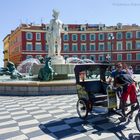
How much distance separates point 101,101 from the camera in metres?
7.98

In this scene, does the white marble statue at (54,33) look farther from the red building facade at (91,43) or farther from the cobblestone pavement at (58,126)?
the red building facade at (91,43)

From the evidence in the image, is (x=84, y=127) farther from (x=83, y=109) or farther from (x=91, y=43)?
(x=91, y=43)

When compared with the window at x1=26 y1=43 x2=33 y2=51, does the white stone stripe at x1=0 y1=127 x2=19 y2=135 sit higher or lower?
lower

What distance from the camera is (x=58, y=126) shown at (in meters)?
7.30

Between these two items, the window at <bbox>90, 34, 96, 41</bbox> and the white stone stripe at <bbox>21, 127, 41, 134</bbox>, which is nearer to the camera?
the white stone stripe at <bbox>21, 127, 41, 134</bbox>

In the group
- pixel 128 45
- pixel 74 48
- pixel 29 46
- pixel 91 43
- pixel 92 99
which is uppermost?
pixel 91 43

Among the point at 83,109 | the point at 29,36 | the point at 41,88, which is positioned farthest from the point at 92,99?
the point at 29,36

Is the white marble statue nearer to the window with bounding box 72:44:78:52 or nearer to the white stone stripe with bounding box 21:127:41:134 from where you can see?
the white stone stripe with bounding box 21:127:41:134

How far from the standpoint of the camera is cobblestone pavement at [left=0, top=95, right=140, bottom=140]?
21.0ft

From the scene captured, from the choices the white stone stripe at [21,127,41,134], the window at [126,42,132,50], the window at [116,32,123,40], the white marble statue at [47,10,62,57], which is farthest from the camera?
the window at [126,42,132,50]

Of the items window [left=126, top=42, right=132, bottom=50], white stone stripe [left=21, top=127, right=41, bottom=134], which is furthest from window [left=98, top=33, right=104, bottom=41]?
white stone stripe [left=21, top=127, right=41, bottom=134]

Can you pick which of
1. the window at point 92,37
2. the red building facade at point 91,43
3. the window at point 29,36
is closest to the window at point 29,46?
the red building facade at point 91,43

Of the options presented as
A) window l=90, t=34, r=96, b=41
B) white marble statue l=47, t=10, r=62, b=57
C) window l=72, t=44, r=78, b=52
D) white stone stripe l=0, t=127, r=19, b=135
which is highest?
window l=90, t=34, r=96, b=41

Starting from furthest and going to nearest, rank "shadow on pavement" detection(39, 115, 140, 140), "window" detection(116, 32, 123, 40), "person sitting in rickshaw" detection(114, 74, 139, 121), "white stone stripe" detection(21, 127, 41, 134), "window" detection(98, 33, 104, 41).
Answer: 1. "window" detection(98, 33, 104, 41)
2. "window" detection(116, 32, 123, 40)
3. "person sitting in rickshaw" detection(114, 74, 139, 121)
4. "white stone stripe" detection(21, 127, 41, 134)
5. "shadow on pavement" detection(39, 115, 140, 140)
